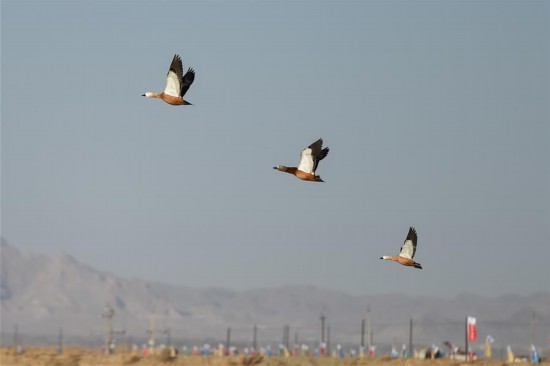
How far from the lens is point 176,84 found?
45969 mm

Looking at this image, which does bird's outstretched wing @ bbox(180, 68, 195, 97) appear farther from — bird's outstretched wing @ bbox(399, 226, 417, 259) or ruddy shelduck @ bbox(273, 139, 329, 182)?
bird's outstretched wing @ bbox(399, 226, 417, 259)

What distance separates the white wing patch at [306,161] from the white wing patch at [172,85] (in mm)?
4695

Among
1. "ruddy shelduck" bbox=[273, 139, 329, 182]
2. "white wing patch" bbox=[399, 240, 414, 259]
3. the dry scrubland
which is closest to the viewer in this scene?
"ruddy shelduck" bbox=[273, 139, 329, 182]

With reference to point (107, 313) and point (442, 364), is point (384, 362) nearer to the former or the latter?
point (442, 364)

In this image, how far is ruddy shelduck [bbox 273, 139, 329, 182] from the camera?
45500 mm

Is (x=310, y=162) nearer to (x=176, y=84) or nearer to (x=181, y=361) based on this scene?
(x=176, y=84)

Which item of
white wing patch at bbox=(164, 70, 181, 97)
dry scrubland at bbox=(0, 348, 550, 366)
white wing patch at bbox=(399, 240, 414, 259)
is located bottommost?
dry scrubland at bbox=(0, 348, 550, 366)

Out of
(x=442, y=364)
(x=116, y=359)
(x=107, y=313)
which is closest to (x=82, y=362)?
(x=116, y=359)

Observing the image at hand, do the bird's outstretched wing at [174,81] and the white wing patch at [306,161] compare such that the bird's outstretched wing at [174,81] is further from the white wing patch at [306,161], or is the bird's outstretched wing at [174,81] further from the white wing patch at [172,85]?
the white wing patch at [306,161]

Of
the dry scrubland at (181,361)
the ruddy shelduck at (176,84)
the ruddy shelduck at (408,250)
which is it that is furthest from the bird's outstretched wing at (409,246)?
the dry scrubland at (181,361)

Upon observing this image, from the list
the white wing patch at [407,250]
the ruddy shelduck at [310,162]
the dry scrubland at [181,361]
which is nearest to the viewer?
the ruddy shelduck at [310,162]

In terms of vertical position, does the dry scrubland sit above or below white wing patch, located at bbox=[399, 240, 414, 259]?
below

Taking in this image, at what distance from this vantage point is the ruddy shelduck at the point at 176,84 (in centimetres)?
4553

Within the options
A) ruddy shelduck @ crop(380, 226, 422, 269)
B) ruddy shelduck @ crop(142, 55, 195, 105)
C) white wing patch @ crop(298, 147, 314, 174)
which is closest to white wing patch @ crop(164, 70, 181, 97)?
ruddy shelduck @ crop(142, 55, 195, 105)
